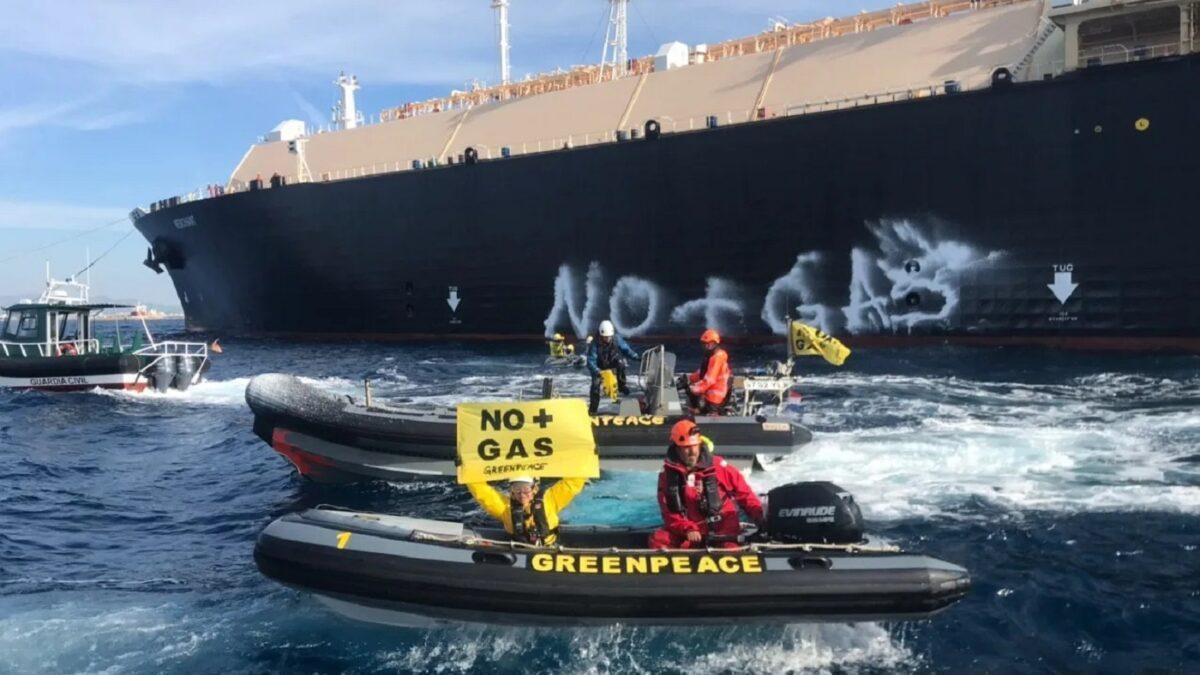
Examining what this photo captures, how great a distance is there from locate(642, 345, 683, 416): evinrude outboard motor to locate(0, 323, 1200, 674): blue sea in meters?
1.04

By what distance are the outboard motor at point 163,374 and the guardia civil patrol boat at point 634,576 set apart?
1763cm

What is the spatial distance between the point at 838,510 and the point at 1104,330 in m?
19.3

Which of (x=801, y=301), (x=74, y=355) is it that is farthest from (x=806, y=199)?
(x=74, y=355)

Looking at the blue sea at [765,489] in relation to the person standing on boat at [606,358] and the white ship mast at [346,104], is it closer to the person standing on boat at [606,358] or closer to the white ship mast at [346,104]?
the person standing on boat at [606,358]

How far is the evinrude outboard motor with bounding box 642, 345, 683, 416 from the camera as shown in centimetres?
1223

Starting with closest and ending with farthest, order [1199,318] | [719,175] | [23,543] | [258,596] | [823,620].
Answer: [823,620] < [258,596] < [23,543] < [1199,318] < [719,175]

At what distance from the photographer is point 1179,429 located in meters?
13.4

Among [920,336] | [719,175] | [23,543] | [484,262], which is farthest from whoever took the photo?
[484,262]

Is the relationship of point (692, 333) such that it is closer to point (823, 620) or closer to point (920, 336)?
point (920, 336)

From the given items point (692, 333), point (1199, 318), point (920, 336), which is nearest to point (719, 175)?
point (692, 333)

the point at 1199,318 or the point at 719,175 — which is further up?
the point at 719,175

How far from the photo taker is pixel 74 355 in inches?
919

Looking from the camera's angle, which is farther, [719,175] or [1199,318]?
[719,175]

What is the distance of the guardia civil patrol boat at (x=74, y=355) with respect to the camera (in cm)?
2286
